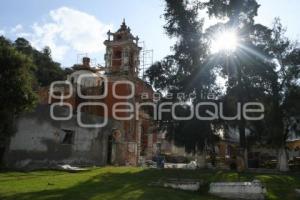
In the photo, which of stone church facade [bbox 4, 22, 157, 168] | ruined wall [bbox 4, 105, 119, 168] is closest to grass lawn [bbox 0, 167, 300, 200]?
ruined wall [bbox 4, 105, 119, 168]

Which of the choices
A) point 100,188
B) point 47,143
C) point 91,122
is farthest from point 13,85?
point 91,122

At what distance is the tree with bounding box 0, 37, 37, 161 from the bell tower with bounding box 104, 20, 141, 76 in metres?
31.1

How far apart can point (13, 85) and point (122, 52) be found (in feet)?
116

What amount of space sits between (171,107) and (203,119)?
9.30 ft

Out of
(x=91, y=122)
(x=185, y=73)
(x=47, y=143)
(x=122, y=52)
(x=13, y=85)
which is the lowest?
(x=47, y=143)

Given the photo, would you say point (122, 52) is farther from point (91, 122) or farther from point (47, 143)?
point (47, 143)

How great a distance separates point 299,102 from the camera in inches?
1160

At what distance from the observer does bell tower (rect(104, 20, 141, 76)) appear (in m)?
55.3

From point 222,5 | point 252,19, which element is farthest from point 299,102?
point 222,5

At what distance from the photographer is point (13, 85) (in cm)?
2191

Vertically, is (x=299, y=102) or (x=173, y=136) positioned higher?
(x=299, y=102)

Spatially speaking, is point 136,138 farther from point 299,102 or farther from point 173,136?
point 299,102

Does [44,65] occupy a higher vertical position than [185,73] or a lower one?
higher

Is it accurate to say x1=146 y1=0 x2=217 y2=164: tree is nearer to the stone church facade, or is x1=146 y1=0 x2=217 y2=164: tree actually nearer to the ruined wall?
the stone church facade
